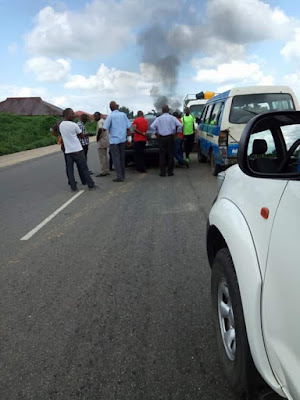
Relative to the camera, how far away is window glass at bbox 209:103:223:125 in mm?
8452

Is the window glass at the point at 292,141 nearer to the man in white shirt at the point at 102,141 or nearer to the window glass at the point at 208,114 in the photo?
the window glass at the point at 208,114

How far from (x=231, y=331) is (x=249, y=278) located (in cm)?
58

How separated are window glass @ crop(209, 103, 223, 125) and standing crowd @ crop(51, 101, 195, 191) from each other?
86 centimetres

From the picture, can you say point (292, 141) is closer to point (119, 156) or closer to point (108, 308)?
point (108, 308)

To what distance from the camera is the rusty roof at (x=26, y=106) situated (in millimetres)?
56375

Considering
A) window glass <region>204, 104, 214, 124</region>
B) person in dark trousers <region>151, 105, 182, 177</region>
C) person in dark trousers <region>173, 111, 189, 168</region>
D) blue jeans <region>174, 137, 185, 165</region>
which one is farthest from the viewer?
blue jeans <region>174, 137, 185, 165</region>

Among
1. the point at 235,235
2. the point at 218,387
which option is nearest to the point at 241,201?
the point at 235,235

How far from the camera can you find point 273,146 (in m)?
2.59

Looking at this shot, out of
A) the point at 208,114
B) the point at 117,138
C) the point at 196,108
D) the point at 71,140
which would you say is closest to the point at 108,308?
the point at 71,140

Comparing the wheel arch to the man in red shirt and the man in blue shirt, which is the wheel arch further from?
the man in red shirt

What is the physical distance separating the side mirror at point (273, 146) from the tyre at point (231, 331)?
63 cm

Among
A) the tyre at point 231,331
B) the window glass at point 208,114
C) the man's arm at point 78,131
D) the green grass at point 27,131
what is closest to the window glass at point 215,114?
the window glass at point 208,114

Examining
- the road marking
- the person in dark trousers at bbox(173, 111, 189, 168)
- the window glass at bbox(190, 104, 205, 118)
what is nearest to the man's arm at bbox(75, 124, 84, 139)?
the road marking

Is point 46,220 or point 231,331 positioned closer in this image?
point 231,331
